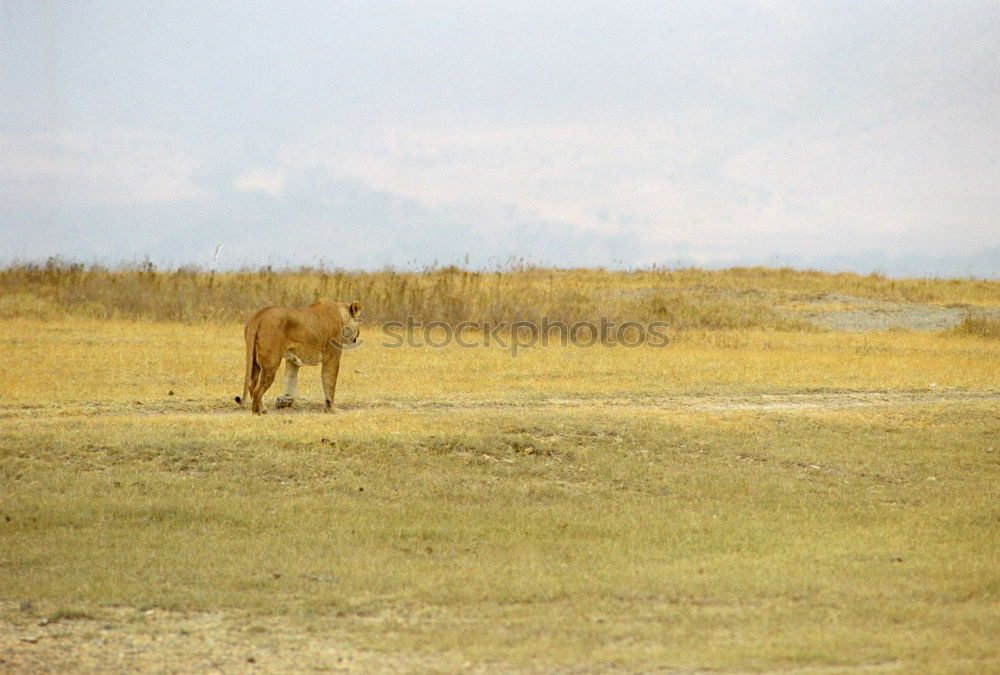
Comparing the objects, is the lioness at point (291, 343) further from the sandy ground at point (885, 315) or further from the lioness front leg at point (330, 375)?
the sandy ground at point (885, 315)

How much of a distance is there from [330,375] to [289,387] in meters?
0.62

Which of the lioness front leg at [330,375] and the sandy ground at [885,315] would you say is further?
the sandy ground at [885,315]

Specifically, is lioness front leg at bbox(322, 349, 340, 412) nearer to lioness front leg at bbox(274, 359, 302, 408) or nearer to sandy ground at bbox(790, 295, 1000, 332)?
lioness front leg at bbox(274, 359, 302, 408)

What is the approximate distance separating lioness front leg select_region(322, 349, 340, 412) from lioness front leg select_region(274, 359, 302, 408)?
0.37 meters

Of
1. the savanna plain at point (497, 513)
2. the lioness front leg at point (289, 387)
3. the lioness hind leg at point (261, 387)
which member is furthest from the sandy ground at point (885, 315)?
the lioness hind leg at point (261, 387)

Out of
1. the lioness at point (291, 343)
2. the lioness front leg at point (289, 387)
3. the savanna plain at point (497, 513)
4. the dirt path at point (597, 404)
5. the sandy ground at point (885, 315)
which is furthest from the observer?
the sandy ground at point (885, 315)

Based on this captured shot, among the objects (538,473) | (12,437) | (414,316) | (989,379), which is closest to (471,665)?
(538,473)

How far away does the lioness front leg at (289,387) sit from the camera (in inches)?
516

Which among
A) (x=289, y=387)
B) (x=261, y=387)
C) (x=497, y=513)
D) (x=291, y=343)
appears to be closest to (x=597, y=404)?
(x=289, y=387)

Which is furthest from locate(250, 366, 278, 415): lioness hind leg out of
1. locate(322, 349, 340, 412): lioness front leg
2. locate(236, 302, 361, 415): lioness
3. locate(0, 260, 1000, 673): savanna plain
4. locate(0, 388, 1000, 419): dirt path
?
locate(322, 349, 340, 412): lioness front leg

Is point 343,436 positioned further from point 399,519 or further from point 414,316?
point 414,316

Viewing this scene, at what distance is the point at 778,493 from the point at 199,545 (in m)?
5.39

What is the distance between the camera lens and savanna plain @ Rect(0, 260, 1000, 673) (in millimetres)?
6293

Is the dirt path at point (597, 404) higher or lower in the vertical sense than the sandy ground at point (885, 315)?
lower
